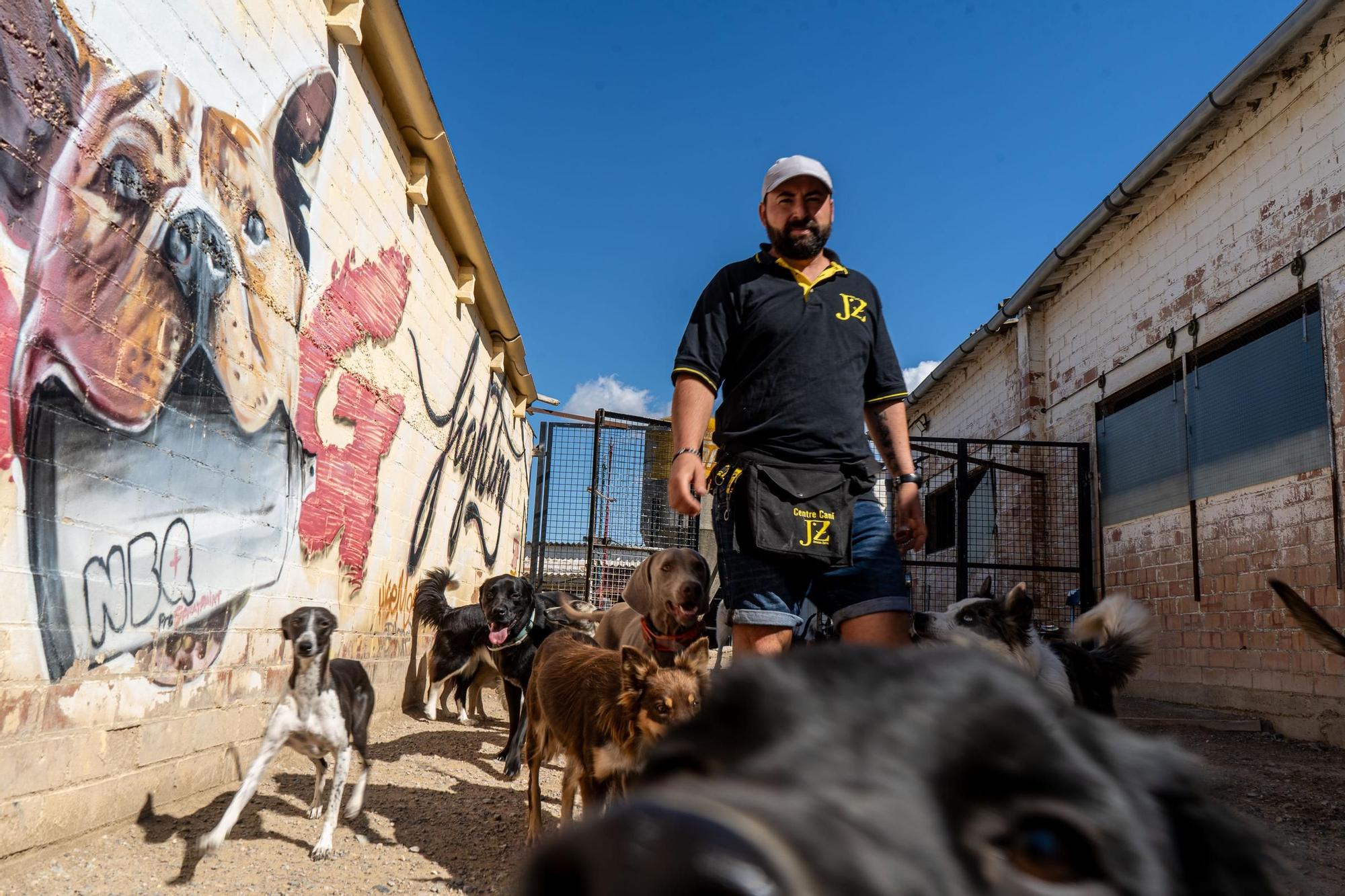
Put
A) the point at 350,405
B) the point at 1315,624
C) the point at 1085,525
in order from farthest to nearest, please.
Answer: the point at 1085,525 < the point at 350,405 < the point at 1315,624

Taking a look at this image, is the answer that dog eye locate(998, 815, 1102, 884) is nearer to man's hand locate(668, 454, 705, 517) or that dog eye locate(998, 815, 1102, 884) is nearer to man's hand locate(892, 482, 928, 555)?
man's hand locate(668, 454, 705, 517)

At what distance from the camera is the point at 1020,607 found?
4.85 meters

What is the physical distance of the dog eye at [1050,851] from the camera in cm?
77

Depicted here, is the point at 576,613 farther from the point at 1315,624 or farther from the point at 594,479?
the point at 1315,624

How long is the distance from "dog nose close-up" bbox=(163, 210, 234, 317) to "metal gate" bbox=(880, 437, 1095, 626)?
25.0 ft

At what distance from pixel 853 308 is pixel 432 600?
6427 millimetres

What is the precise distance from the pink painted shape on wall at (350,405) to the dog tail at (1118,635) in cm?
514

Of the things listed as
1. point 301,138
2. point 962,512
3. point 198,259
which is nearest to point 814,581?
point 198,259

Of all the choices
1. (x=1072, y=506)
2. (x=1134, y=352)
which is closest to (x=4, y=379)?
(x=1134, y=352)

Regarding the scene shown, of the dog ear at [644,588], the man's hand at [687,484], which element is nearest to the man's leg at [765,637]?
the man's hand at [687,484]

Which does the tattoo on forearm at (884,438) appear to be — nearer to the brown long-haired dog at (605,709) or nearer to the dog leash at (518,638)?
the brown long-haired dog at (605,709)

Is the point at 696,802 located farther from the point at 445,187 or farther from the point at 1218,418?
the point at 1218,418

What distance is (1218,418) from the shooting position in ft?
27.0

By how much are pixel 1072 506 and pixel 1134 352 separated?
2.27m
